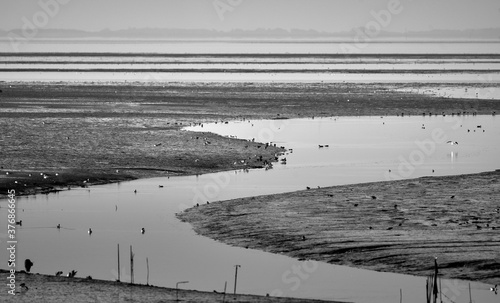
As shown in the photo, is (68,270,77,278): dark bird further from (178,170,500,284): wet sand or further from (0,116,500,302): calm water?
(178,170,500,284): wet sand

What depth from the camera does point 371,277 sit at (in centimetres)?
1759

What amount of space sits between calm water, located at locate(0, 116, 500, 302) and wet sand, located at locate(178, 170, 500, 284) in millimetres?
503

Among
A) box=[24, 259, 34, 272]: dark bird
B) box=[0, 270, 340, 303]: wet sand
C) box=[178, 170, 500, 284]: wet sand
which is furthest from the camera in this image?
box=[24, 259, 34, 272]: dark bird

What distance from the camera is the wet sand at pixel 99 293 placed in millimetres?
15547

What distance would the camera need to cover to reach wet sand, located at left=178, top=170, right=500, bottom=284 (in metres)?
18.0

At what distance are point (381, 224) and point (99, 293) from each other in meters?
7.35

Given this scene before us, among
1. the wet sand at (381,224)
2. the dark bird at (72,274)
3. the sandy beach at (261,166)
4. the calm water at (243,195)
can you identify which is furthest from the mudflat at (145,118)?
the dark bird at (72,274)

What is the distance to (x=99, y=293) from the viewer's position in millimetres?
15938

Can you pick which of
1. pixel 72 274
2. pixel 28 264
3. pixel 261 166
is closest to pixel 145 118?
pixel 261 166

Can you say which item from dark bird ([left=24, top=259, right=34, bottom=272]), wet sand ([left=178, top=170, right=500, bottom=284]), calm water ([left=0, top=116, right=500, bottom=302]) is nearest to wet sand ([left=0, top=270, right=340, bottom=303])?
calm water ([left=0, top=116, right=500, bottom=302])

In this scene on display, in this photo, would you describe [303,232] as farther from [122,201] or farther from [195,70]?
[195,70]

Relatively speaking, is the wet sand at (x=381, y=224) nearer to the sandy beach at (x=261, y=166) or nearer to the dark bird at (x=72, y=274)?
the sandy beach at (x=261, y=166)

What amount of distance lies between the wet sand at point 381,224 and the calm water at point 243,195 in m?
0.50

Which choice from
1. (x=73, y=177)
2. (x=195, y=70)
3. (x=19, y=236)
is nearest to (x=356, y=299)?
(x=19, y=236)
